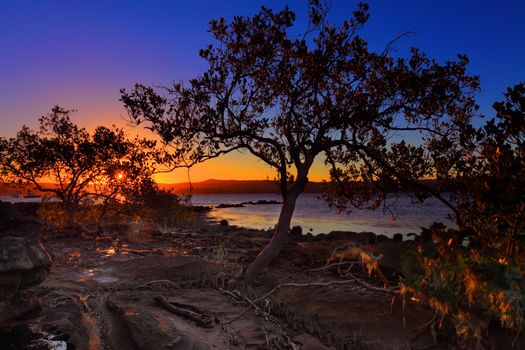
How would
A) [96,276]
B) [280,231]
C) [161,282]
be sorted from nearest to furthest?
[161,282], [96,276], [280,231]

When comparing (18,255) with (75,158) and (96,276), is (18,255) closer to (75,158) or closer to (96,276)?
(96,276)

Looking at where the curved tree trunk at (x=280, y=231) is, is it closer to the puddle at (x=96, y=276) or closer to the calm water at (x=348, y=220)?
the puddle at (x=96, y=276)

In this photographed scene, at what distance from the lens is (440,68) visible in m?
10.8

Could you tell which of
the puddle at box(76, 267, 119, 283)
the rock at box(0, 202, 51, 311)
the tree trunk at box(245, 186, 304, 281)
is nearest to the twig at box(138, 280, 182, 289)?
the puddle at box(76, 267, 119, 283)

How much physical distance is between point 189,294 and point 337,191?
5.86 meters

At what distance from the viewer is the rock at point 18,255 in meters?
7.01

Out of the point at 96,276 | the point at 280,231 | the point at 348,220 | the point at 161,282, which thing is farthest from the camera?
the point at 348,220

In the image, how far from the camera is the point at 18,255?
7.19 m

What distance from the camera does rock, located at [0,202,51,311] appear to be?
23.0 ft

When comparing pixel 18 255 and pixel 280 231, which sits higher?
pixel 18 255

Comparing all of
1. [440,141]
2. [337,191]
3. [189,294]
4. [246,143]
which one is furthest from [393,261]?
[189,294]

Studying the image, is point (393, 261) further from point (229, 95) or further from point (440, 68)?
point (229, 95)

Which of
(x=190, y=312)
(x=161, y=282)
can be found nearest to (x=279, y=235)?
(x=161, y=282)

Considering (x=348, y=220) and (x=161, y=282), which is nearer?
(x=161, y=282)
